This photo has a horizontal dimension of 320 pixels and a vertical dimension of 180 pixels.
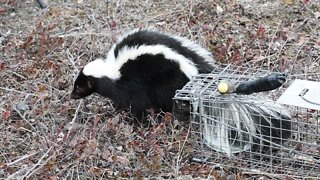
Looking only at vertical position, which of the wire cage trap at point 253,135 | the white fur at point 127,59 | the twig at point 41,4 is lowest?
the wire cage trap at point 253,135

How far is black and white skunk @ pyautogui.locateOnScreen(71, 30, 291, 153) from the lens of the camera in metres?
4.50

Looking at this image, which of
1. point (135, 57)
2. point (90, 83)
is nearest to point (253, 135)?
point (135, 57)

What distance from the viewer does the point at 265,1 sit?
20.2 ft

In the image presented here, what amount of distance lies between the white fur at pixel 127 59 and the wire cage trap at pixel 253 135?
1.24 ft

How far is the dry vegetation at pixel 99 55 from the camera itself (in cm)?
408

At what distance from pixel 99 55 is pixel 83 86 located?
30.2 inches

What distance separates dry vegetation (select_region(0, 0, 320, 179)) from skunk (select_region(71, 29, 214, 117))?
0.15 meters

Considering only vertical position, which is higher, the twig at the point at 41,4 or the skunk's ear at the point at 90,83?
the twig at the point at 41,4

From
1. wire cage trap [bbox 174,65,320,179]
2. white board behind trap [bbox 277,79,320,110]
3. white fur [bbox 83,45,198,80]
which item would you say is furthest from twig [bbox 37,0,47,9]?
white board behind trap [bbox 277,79,320,110]

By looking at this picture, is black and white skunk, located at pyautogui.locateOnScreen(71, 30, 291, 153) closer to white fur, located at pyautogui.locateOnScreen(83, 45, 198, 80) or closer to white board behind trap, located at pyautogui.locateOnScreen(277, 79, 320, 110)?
white fur, located at pyautogui.locateOnScreen(83, 45, 198, 80)

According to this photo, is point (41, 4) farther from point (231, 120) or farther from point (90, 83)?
point (231, 120)

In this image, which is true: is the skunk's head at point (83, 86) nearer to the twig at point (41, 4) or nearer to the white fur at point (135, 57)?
the white fur at point (135, 57)

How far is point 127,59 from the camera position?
4.61 meters

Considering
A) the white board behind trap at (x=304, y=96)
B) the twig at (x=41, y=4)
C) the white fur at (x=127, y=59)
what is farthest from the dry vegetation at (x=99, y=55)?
the white board behind trap at (x=304, y=96)
